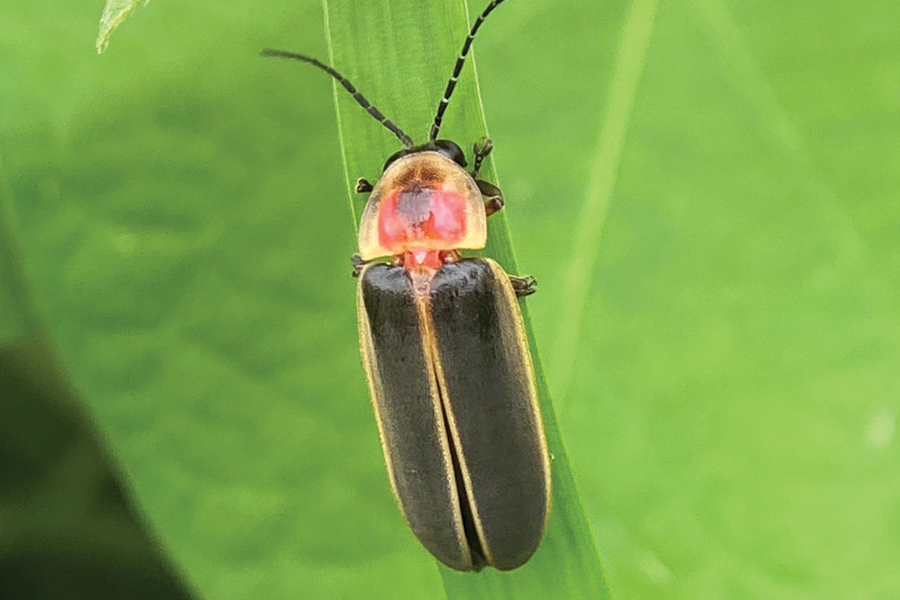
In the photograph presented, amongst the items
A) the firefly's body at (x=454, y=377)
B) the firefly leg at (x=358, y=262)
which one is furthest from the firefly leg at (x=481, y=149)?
the firefly leg at (x=358, y=262)

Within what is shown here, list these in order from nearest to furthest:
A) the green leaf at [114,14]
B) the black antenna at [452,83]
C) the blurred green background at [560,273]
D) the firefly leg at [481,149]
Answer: the green leaf at [114,14] < the black antenna at [452,83] < the firefly leg at [481,149] < the blurred green background at [560,273]

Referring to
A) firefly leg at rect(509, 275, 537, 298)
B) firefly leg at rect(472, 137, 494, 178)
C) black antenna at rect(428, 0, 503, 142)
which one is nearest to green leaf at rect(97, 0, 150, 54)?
black antenna at rect(428, 0, 503, 142)

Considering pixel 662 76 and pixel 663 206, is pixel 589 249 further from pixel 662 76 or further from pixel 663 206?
pixel 662 76

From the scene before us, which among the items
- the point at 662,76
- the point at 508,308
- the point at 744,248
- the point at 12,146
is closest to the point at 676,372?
the point at 744,248

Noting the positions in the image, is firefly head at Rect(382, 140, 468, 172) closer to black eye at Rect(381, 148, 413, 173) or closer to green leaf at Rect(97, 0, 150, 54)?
black eye at Rect(381, 148, 413, 173)

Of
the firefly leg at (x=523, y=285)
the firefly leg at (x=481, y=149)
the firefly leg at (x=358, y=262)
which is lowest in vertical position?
the firefly leg at (x=523, y=285)

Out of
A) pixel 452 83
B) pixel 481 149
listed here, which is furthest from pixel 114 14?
pixel 481 149

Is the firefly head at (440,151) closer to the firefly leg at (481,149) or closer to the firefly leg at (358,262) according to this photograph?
the firefly leg at (481,149)
